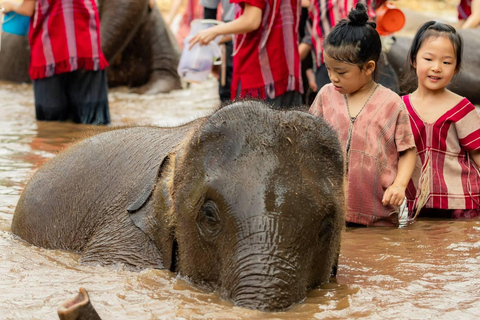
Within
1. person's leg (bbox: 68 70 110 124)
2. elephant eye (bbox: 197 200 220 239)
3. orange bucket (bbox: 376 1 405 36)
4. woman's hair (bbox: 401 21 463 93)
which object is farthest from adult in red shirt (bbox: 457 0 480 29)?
elephant eye (bbox: 197 200 220 239)

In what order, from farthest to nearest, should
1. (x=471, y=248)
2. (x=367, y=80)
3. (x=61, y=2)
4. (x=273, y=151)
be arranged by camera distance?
(x=61, y=2) < (x=367, y=80) < (x=471, y=248) < (x=273, y=151)

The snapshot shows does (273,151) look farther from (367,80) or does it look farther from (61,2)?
(61,2)

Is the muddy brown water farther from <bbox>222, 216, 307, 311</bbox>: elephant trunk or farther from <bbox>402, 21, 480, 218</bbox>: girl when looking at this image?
<bbox>402, 21, 480, 218</bbox>: girl

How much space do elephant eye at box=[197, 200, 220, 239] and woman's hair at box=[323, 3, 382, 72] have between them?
1952 mm

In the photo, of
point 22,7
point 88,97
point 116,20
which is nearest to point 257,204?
point 22,7

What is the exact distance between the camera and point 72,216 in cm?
463

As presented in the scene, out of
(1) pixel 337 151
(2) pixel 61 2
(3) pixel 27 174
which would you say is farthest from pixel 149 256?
(2) pixel 61 2

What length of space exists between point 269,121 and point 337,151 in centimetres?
35

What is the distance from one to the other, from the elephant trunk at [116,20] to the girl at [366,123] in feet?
22.3

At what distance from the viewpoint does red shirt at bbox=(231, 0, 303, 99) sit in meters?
7.19

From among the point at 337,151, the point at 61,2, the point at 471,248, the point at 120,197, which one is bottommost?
the point at 471,248

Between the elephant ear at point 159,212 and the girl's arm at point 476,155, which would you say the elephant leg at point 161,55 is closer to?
the girl's arm at point 476,155

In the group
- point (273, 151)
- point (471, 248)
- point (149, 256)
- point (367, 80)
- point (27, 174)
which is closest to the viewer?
point (273, 151)

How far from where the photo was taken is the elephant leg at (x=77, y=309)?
2885 mm
